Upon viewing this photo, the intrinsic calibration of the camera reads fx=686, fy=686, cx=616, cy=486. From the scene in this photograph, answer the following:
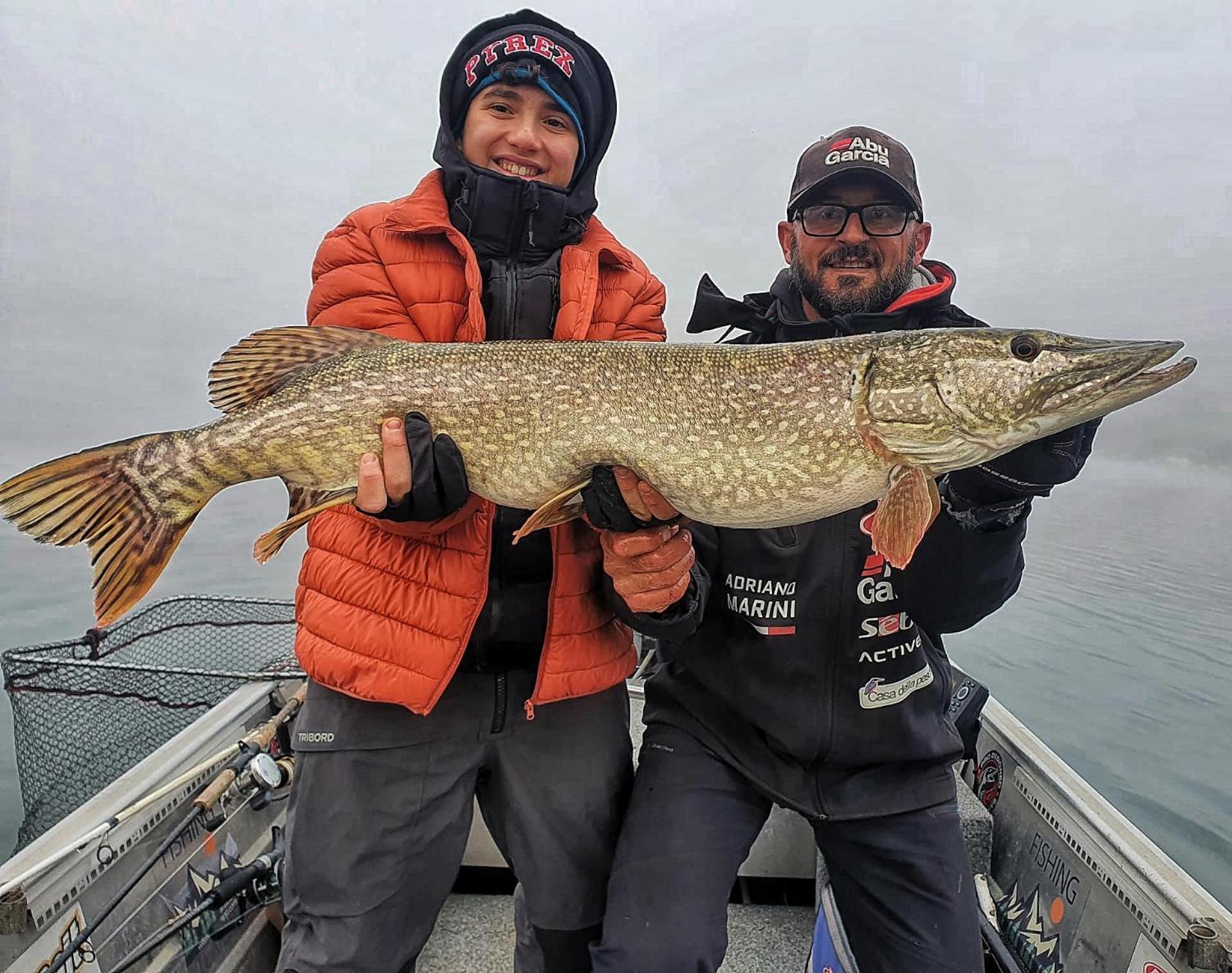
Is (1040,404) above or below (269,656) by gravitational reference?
above

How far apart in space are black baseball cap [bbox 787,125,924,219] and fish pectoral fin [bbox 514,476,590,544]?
52.6 inches

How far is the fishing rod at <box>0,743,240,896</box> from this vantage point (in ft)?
4.26

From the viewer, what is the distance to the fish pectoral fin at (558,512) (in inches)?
54.4

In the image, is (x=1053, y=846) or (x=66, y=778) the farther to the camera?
(x=66, y=778)

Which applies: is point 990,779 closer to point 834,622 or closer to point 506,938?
point 834,622

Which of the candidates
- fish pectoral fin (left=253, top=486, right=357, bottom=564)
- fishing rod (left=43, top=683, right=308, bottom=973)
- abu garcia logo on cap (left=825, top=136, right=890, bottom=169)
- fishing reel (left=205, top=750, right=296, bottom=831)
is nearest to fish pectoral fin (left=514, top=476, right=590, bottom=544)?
fish pectoral fin (left=253, top=486, right=357, bottom=564)

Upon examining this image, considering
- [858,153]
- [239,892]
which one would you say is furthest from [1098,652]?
[239,892]

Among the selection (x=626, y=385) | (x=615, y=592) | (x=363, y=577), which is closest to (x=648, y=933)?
(x=615, y=592)

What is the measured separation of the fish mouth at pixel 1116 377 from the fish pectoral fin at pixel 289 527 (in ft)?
4.65

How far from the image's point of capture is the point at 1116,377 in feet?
4.24

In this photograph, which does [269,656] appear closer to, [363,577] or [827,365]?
[363,577]

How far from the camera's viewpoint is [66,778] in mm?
2287

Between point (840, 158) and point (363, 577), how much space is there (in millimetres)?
1853

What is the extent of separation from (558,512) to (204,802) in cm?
123
